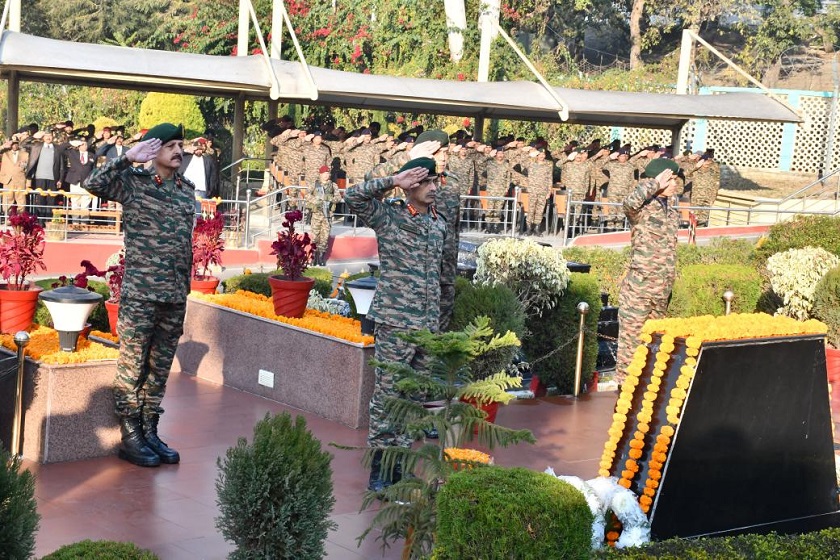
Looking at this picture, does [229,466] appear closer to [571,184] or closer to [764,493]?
[764,493]

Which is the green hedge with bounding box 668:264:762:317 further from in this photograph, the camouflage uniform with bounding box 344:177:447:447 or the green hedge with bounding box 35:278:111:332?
the camouflage uniform with bounding box 344:177:447:447

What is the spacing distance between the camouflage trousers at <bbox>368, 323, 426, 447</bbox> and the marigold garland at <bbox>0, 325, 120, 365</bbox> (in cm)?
176

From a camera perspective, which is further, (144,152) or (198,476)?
(198,476)

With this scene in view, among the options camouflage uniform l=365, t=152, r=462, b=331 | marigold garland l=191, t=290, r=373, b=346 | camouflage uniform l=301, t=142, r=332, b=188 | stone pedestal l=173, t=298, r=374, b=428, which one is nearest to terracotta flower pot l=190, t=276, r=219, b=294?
marigold garland l=191, t=290, r=373, b=346

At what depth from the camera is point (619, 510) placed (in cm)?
635

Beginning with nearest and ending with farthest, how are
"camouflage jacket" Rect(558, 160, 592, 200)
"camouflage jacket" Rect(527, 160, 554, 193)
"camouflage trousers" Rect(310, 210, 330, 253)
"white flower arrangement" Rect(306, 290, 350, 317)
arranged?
"white flower arrangement" Rect(306, 290, 350, 317) < "camouflage trousers" Rect(310, 210, 330, 253) < "camouflage jacket" Rect(527, 160, 554, 193) < "camouflage jacket" Rect(558, 160, 592, 200)

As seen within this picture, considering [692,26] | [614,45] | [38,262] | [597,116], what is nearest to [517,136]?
[597,116]

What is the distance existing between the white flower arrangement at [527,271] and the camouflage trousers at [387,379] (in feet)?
10.8

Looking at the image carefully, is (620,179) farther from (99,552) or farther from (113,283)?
(99,552)

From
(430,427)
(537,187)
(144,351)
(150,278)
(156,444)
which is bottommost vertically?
(156,444)

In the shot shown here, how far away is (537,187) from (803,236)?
647cm

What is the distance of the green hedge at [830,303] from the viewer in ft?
38.1

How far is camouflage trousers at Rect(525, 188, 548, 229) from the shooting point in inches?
834

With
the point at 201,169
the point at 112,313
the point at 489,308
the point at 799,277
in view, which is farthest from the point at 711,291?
the point at 201,169
